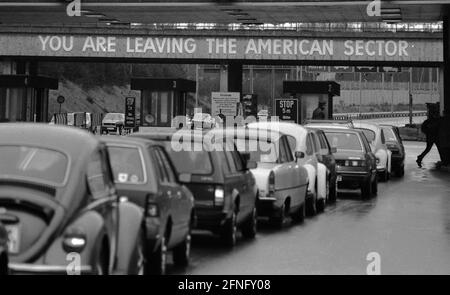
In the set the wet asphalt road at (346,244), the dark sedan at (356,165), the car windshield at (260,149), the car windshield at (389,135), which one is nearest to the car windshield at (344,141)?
the dark sedan at (356,165)

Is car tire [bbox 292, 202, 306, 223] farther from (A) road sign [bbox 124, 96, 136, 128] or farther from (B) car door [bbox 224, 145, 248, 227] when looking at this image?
(A) road sign [bbox 124, 96, 136, 128]

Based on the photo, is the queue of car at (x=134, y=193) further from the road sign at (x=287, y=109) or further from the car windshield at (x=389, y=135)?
the road sign at (x=287, y=109)

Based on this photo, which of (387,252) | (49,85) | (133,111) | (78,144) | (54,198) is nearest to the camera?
(54,198)

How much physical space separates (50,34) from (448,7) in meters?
17.2

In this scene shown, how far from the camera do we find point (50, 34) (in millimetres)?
47844

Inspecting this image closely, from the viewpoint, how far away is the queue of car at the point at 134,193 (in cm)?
842

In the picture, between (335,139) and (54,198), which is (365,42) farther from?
(54,198)

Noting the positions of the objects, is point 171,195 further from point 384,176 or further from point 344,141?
point 384,176

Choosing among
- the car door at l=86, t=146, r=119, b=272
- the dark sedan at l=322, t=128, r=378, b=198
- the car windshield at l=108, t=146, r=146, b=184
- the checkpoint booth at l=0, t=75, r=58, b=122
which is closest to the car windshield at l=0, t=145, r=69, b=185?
the car door at l=86, t=146, r=119, b=272

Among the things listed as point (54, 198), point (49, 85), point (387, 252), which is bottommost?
point (387, 252)

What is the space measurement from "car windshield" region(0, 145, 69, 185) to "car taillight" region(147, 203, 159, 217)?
94.5 inches

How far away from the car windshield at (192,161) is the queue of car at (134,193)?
0.01 metres

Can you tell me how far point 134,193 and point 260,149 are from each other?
6.86 metres
